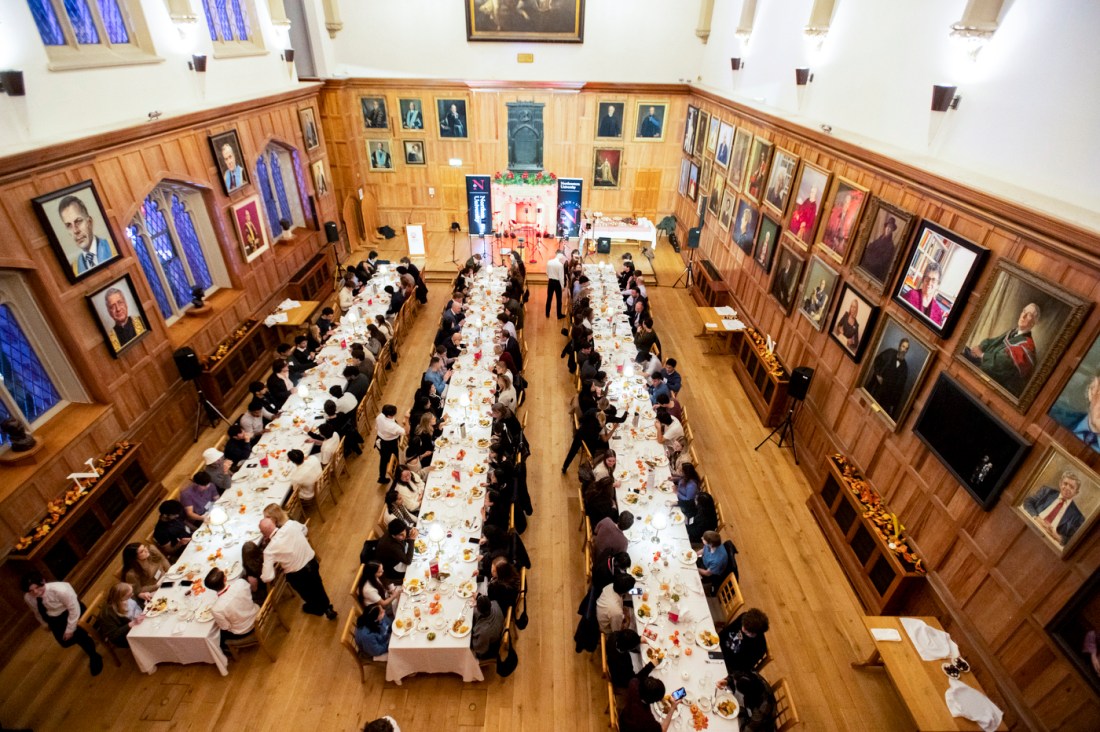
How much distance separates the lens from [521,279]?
15.2m

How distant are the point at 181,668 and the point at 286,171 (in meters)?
13.2

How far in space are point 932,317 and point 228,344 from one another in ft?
41.7

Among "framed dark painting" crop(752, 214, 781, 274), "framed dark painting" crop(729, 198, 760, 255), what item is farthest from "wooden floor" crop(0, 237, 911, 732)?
"framed dark painting" crop(729, 198, 760, 255)

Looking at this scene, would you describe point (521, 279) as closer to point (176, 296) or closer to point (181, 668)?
point (176, 296)

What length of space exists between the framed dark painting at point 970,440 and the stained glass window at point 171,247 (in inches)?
504

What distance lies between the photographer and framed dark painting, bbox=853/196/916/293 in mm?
7418

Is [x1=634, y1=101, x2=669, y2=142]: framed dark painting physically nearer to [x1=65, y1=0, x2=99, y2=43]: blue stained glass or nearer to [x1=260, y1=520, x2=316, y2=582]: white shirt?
[x1=65, y1=0, x2=99, y2=43]: blue stained glass

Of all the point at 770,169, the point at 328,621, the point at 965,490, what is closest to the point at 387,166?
the point at 770,169

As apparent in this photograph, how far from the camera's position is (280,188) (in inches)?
600

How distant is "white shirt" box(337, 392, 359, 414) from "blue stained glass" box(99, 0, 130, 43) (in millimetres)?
7090

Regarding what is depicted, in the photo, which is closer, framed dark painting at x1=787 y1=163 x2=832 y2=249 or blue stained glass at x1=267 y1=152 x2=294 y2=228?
framed dark painting at x1=787 y1=163 x2=832 y2=249

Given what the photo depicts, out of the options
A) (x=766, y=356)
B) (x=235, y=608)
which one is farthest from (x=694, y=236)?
(x=235, y=608)

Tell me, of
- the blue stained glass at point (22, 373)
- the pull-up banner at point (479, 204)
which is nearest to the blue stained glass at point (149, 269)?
the blue stained glass at point (22, 373)

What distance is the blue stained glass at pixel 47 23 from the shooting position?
→ 7.49 metres
